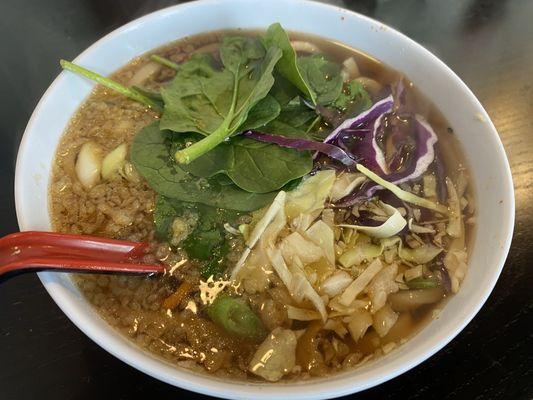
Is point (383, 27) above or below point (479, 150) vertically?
above

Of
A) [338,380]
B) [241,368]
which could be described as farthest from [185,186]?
[338,380]

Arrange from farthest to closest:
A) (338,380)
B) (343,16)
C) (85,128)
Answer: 1. (343,16)
2. (85,128)
3. (338,380)

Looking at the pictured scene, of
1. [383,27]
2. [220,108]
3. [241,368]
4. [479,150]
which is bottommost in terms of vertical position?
[241,368]

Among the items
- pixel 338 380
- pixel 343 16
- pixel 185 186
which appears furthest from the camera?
pixel 343 16

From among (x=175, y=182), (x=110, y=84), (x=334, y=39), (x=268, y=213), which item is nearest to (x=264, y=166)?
(x=268, y=213)

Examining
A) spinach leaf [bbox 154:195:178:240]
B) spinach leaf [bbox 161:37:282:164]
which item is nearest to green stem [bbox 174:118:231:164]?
spinach leaf [bbox 161:37:282:164]

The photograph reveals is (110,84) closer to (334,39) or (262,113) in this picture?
(262,113)

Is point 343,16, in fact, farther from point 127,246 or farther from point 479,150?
point 127,246

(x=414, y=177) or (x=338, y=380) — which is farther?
(x=414, y=177)

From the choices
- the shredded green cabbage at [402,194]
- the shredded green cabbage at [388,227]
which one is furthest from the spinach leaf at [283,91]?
the shredded green cabbage at [388,227]
